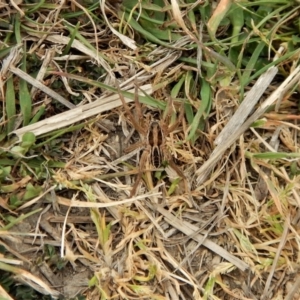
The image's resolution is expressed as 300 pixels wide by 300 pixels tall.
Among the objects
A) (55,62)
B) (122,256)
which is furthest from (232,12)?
(122,256)

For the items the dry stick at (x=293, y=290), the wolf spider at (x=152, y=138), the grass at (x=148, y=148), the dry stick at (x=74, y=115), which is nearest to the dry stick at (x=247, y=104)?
the grass at (x=148, y=148)

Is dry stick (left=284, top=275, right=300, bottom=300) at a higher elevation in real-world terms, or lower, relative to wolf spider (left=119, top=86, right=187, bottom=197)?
lower

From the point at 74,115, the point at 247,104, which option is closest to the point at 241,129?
the point at 247,104

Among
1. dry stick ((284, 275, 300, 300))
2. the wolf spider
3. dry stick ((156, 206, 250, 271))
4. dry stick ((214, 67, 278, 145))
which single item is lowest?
dry stick ((284, 275, 300, 300))

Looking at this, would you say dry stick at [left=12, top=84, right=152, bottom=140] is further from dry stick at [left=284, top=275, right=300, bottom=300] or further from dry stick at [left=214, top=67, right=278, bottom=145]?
dry stick at [left=284, top=275, right=300, bottom=300]

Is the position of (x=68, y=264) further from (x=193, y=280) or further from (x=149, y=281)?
(x=193, y=280)

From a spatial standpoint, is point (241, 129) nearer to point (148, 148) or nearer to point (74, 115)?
point (148, 148)

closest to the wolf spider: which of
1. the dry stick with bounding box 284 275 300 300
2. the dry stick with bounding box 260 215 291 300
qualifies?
the dry stick with bounding box 260 215 291 300
